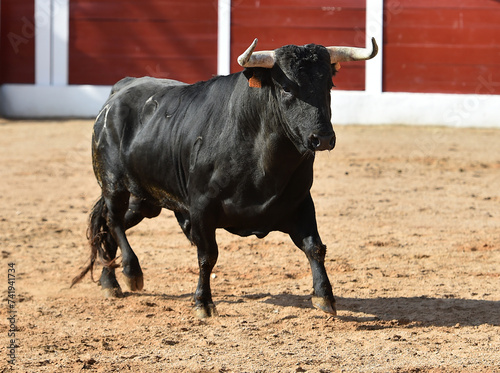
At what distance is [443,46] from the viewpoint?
43.5 feet

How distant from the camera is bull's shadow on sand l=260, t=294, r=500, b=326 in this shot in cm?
480

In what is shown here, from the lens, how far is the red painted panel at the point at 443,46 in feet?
43.2

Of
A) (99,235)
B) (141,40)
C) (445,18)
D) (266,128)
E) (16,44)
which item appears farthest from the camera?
(16,44)

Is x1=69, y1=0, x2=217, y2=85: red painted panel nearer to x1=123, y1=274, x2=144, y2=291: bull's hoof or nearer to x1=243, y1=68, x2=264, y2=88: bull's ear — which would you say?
x1=123, y1=274, x2=144, y2=291: bull's hoof

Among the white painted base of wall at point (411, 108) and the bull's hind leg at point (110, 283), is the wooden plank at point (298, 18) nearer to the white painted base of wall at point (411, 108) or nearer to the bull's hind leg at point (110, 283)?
the white painted base of wall at point (411, 108)

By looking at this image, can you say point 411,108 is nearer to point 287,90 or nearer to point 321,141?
point 287,90

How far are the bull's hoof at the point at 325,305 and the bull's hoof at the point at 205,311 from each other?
60cm

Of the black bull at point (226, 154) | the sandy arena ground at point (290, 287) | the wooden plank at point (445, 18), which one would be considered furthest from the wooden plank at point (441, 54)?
the black bull at point (226, 154)

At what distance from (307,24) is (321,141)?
965 cm

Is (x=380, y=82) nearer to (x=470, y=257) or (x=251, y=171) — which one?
(x=470, y=257)

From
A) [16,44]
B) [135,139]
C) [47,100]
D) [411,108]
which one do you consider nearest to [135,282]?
[135,139]

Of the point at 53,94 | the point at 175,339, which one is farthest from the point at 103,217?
Result: the point at 53,94

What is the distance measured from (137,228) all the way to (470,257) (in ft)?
9.47

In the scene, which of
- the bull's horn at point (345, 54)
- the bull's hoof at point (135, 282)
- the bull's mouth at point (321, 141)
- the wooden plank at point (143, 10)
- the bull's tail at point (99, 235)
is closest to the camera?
the bull's mouth at point (321, 141)
